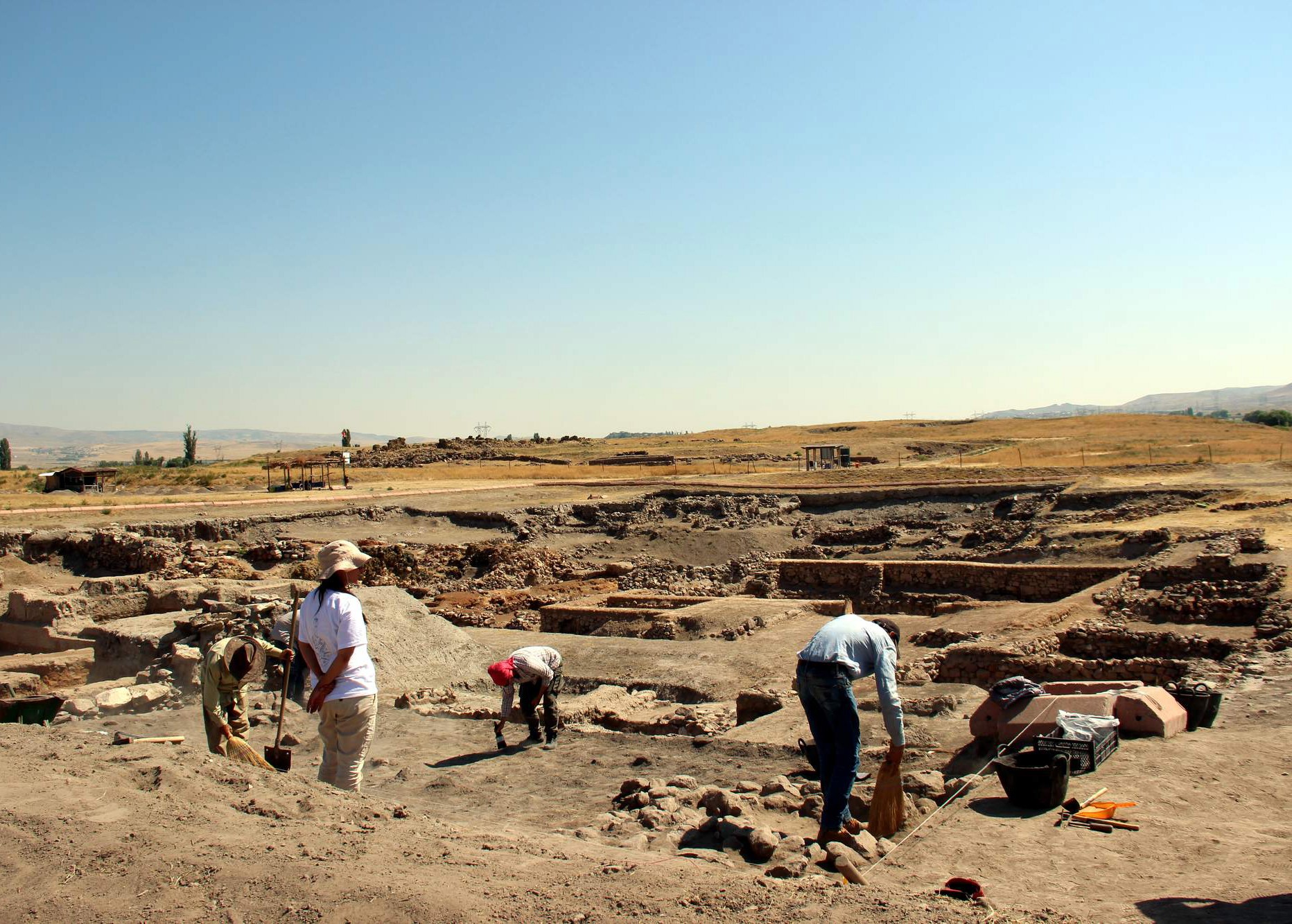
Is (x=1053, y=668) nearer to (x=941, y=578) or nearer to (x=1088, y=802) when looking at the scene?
(x=1088, y=802)

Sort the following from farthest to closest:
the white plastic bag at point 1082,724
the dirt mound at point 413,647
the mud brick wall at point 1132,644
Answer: the dirt mound at point 413,647 → the mud brick wall at point 1132,644 → the white plastic bag at point 1082,724

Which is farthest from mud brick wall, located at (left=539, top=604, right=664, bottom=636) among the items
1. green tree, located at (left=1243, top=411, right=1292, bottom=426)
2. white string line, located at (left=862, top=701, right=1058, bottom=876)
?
green tree, located at (left=1243, top=411, right=1292, bottom=426)

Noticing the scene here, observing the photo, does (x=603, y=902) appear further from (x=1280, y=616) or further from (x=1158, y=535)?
→ (x=1158, y=535)

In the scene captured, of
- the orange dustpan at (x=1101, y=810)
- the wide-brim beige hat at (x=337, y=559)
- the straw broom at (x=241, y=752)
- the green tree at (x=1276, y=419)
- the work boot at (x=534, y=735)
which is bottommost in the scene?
the work boot at (x=534, y=735)

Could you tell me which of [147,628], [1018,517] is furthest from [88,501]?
[1018,517]

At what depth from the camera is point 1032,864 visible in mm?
5367

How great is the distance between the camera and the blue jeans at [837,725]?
19.2ft

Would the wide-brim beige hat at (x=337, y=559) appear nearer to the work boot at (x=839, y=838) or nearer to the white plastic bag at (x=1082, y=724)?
the work boot at (x=839, y=838)

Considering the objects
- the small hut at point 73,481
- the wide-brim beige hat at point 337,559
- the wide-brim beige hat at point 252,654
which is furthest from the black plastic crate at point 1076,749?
the small hut at point 73,481

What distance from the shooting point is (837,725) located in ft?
19.4

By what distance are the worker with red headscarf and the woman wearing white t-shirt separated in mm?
3436

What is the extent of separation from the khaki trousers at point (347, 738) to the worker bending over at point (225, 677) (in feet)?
3.93

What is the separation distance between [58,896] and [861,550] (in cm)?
2393

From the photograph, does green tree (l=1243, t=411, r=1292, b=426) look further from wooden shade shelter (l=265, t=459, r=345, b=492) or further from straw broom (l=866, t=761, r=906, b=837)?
straw broom (l=866, t=761, r=906, b=837)
